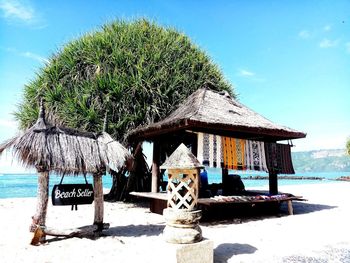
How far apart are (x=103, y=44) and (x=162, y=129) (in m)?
5.90

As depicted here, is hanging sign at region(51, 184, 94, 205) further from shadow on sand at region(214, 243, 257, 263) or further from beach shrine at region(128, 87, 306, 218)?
shadow on sand at region(214, 243, 257, 263)

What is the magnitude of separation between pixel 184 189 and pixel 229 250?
184 centimetres

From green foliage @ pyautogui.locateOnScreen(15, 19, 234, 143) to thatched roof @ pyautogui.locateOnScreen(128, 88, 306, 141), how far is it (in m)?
1.45

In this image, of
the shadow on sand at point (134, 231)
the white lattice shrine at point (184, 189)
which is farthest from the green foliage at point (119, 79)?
the white lattice shrine at point (184, 189)

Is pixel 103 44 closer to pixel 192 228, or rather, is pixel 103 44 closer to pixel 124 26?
pixel 124 26

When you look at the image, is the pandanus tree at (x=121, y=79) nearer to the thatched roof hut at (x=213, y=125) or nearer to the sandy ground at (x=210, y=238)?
the thatched roof hut at (x=213, y=125)

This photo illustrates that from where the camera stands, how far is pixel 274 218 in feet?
33.3

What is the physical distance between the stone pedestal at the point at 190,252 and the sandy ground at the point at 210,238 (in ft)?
0.45

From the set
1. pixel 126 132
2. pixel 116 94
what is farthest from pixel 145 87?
pixel 126 132

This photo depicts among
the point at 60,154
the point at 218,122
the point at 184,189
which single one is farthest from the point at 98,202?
the point at 218,122

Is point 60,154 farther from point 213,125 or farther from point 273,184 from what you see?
point 273,184

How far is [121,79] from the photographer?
499 inches

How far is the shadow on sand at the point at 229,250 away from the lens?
5.72m

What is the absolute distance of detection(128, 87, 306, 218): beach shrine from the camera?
363 inches
